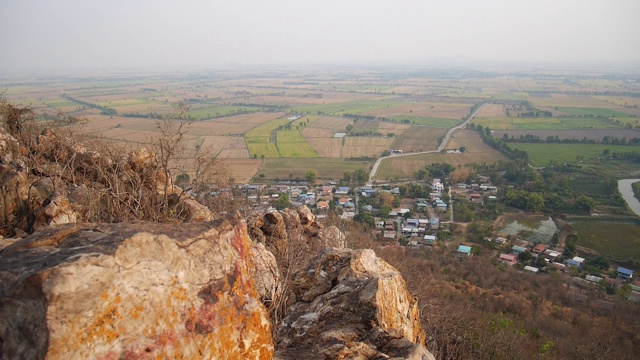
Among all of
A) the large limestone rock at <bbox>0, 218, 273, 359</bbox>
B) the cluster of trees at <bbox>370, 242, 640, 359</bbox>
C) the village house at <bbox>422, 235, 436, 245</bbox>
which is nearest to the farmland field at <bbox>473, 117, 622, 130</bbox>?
the village house at <bbox>422, 235, 436, 245</bbox>

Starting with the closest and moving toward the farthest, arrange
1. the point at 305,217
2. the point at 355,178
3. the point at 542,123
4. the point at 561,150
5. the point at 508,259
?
1. the point at 305,217
2. the point at 508,259
3. the point at 355,178
4. the point at 561,150
5. the point at 542,123

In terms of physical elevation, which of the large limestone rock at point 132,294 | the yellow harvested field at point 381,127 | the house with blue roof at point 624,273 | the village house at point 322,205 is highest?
the large limestone rock at point 132,294

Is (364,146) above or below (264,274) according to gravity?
below

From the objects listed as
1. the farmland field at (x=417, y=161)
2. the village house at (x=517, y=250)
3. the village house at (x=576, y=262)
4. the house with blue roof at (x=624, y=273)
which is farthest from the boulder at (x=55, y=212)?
the farmland field at (x=417, y=161)

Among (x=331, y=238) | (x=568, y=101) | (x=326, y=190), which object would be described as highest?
Answer: (x=568, y=101)

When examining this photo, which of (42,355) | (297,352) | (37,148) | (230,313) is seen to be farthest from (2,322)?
(37,148)

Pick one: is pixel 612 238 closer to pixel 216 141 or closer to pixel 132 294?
pixel 132 294

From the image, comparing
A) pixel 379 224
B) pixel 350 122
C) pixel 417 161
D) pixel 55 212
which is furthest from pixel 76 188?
pixel 350 122

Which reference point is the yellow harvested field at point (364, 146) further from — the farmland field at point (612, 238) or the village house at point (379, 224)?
the farmland field at point (612, 238)
